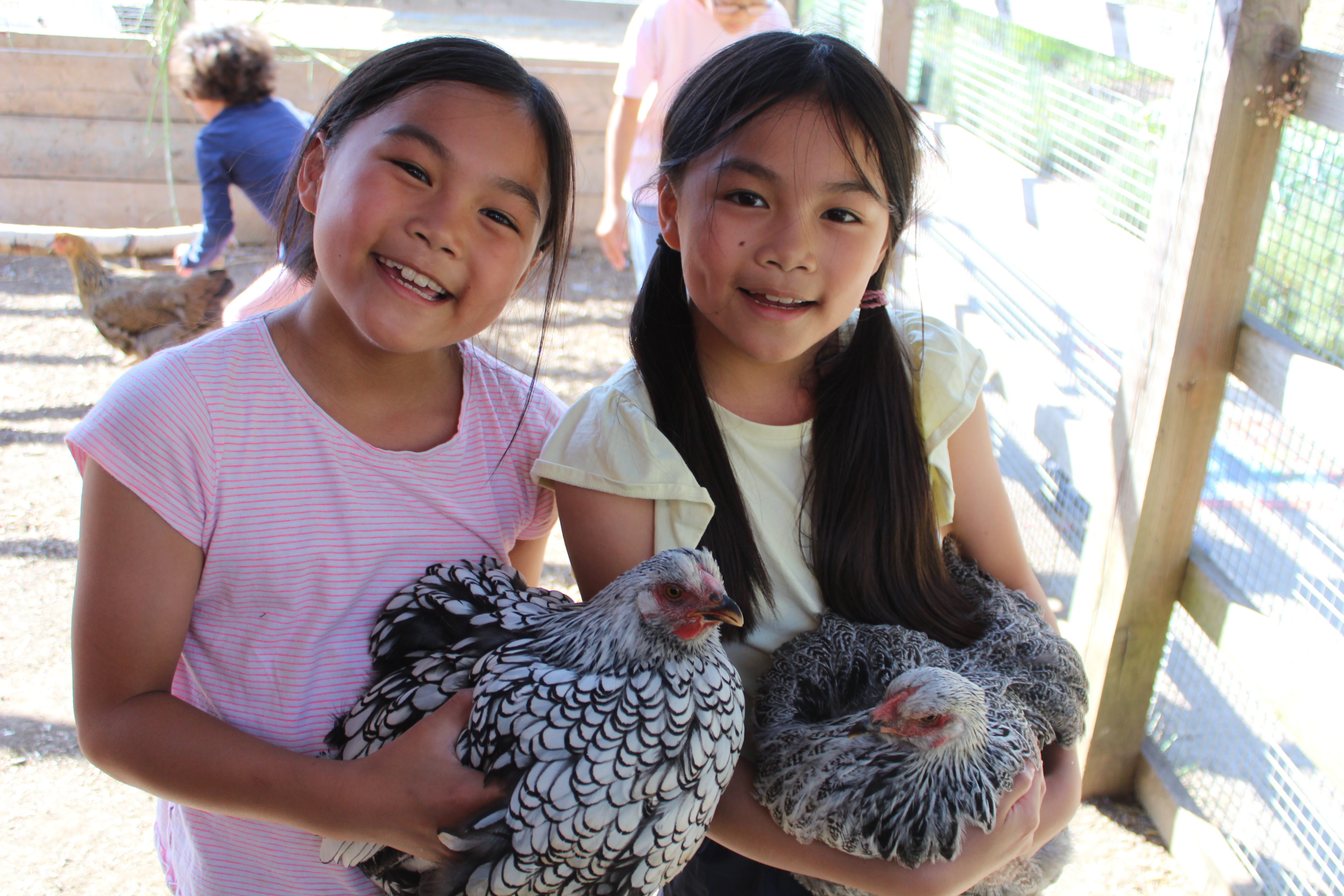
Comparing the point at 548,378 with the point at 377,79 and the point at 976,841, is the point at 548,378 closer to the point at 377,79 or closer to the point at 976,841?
the point at 377,79

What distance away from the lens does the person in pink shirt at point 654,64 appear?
10.5 feet

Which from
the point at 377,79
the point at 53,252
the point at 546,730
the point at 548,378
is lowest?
the point at 548,378

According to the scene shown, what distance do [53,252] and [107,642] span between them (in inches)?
141

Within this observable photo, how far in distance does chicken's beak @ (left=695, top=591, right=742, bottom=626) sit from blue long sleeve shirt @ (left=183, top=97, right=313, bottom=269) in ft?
9.99

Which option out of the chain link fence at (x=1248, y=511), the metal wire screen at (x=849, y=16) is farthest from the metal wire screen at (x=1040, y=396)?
the metal wire screen at (x=849, y=16)

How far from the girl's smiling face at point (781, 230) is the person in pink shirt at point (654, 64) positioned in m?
1.93

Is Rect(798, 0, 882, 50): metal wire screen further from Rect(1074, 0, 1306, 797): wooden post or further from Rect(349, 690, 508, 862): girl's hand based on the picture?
Rect(349, 690, 508, 862): girl's hand

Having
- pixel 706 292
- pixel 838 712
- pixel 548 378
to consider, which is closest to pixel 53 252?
pixel 548 378

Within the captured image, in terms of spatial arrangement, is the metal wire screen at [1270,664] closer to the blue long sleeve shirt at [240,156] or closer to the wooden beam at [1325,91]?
the wooden beam at [1325,91]

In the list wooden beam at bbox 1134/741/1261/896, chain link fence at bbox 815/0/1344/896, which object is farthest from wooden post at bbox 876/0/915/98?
wooden beam at bbox 1134/741/1261/896

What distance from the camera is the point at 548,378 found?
13.5 ft

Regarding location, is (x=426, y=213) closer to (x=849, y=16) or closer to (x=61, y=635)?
(x=61, y=635)

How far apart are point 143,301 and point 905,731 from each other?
3594mm

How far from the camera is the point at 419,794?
93 cm
